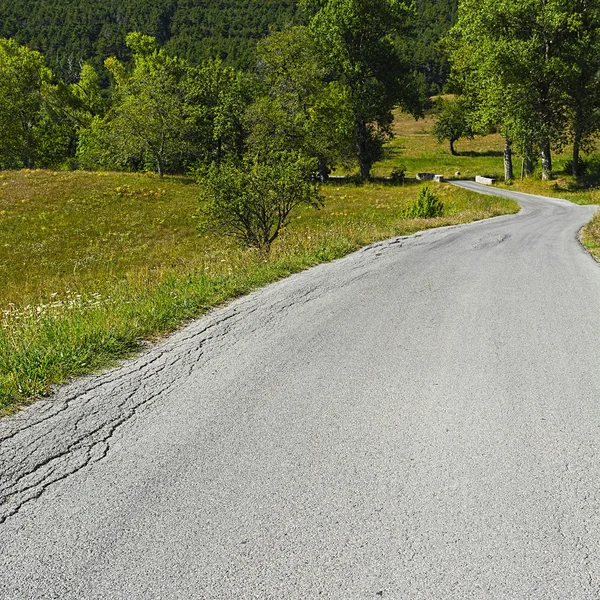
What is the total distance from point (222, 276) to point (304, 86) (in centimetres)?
3649

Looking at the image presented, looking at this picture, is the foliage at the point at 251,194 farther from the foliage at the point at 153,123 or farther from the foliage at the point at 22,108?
the foliage at the point at 22,108

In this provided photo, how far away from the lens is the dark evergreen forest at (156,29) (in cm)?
13112

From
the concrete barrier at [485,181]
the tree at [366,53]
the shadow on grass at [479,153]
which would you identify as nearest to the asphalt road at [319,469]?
the tree at [366,53]

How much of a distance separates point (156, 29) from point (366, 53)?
522 feet

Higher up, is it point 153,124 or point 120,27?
point 120,27

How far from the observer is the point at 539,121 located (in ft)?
106

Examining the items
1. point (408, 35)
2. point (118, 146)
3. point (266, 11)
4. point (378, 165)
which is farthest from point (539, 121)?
point (266, 11)

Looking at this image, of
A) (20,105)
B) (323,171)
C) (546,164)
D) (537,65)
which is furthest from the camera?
(20,105)

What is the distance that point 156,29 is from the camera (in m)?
169

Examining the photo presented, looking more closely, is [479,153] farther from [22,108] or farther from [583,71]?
[22,108]

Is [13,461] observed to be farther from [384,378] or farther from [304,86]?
[304,86]

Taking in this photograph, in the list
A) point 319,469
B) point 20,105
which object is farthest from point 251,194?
point 20,105

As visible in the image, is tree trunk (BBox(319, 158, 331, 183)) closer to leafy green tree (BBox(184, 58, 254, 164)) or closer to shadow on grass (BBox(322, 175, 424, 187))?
shadow on grass (BBox(322, 175, 424, 187))

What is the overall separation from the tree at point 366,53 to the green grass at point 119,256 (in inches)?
282
